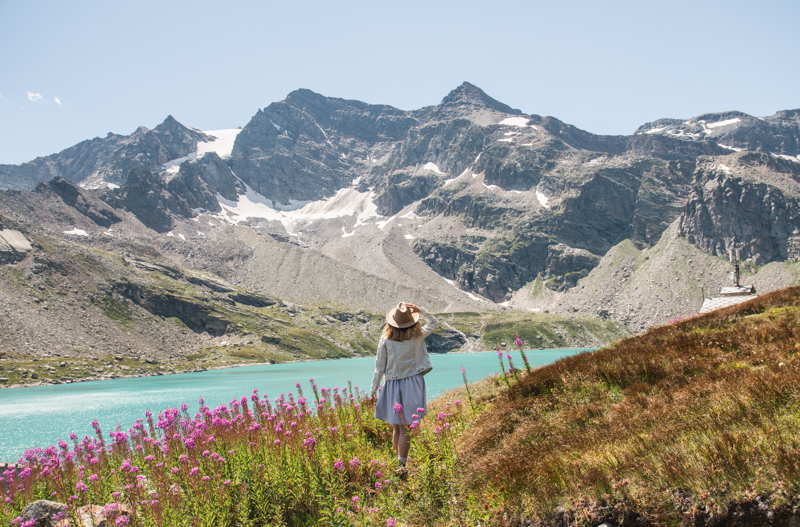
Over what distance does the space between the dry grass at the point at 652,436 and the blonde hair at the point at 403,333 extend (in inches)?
83.0

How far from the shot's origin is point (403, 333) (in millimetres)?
9062

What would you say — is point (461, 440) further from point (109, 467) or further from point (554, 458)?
point (109, 467)

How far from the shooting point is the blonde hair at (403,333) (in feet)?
29.6

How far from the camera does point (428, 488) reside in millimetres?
6309

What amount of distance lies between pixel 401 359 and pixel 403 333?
534 mm

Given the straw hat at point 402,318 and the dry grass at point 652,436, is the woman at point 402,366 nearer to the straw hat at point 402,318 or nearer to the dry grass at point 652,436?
the straw hat at point 402,318

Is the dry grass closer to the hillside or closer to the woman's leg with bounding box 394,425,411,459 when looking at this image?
the woman's leg with bounding box 394,425,411,459

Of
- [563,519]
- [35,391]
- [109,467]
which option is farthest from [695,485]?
[35,391]

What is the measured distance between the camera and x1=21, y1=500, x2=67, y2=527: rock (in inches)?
252

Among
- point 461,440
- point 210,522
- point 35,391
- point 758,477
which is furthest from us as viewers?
point 35,391

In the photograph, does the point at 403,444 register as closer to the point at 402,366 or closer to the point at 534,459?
the point at 402,366

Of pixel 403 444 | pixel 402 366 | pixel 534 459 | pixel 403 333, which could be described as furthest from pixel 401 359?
pixel 534 459

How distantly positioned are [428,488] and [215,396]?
239 feet

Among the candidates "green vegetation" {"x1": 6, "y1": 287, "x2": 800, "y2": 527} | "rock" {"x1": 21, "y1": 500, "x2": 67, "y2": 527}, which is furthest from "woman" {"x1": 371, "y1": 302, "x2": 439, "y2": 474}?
"rock" {"x1": 21, "y1": 500, "x2": 67, "y2": 527}
